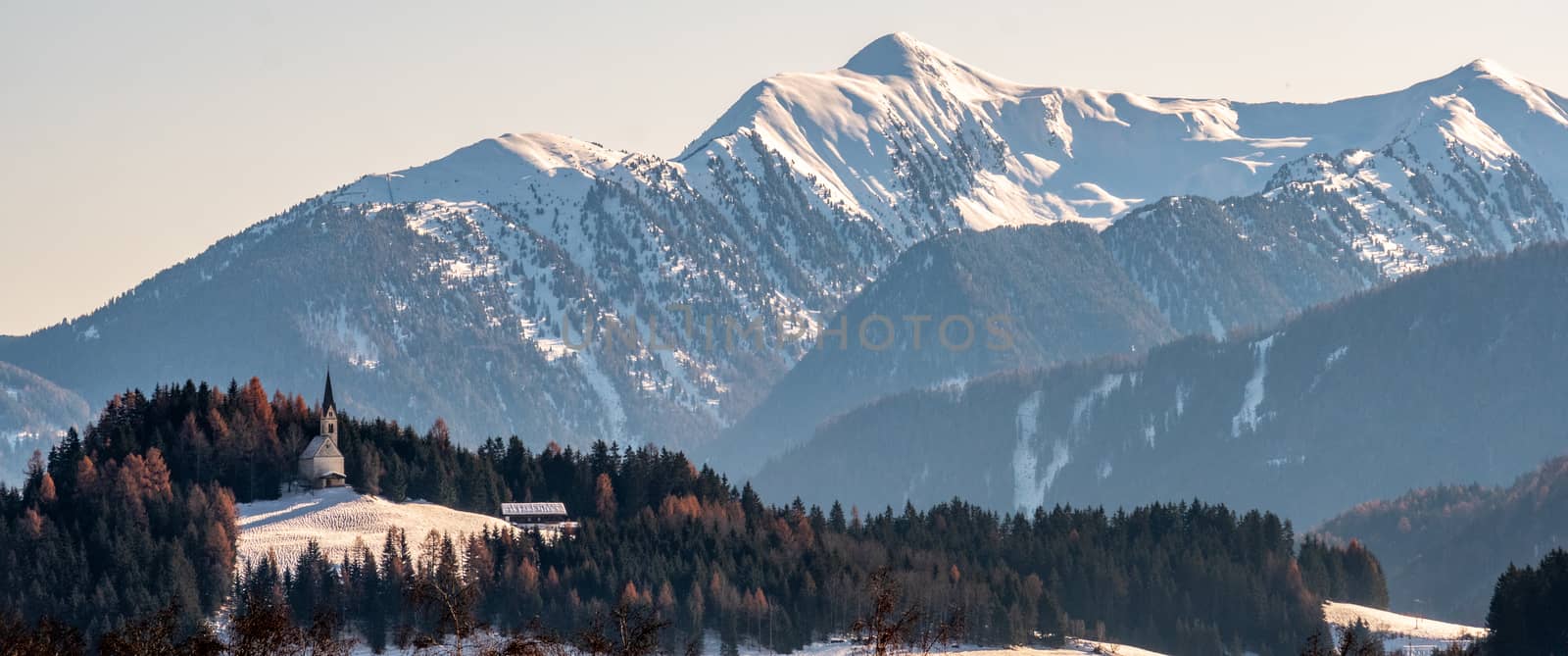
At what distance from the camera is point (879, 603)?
124 m

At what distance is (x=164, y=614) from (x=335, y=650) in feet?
39.5

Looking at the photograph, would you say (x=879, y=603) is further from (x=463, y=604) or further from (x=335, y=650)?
(x=335, y=650)

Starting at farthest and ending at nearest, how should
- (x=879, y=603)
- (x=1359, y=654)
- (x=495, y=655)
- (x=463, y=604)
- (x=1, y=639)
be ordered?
1. (x=1, y=639)
2. (x=1359, y=654)
3. (x=463, y=604)
4. (x=495, y=655)
5. (x=879, y=603)

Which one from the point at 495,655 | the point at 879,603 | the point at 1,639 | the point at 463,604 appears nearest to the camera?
the point at 879,603

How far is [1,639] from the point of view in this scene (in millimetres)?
175500

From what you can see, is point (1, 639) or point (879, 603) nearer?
point (879, 603)

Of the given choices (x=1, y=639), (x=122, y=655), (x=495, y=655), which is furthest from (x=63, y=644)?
(x=495, y=655)

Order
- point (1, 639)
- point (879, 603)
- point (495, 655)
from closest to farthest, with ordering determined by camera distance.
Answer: point (879, 603) < point (495, 655) < point (1, 639)

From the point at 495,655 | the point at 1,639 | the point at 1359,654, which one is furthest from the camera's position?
the point at 1,639

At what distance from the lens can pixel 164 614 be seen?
495 ft

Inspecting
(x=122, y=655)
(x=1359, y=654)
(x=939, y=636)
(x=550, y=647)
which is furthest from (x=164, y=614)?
(x=1359, y=654)

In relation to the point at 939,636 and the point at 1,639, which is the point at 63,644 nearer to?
the point at 1,639

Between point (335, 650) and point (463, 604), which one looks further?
point (335, 650)

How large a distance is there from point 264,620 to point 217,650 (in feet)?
13.2
